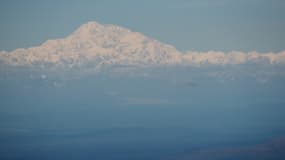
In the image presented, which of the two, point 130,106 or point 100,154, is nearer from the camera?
point 100,154

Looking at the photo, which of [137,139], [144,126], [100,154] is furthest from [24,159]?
[144,126]

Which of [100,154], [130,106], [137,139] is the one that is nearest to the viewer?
[100,154]

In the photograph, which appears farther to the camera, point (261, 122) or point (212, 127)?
point (212, 127)

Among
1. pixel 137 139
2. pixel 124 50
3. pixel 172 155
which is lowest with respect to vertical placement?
pixel 172 155

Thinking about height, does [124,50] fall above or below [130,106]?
above

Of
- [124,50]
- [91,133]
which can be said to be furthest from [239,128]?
[124,50]

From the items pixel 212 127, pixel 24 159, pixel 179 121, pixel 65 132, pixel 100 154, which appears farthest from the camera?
pixel 179 121

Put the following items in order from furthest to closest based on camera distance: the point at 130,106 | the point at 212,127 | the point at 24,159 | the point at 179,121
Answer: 1. the point at 130,106
2. the point at 179,121
3. the point at 212,127
4. the point at 24,159

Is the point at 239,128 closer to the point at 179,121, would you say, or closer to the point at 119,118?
the point at 179,121

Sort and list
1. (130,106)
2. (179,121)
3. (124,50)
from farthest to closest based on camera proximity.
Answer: (124,50), (130,106), (179,121)

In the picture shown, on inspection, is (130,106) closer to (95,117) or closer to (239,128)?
(95,117)
